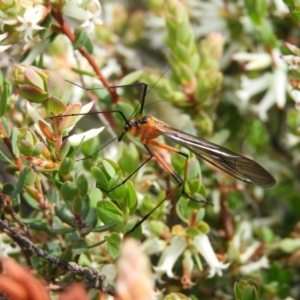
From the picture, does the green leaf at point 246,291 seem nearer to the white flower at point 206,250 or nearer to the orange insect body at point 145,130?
the white flower at point 206,250

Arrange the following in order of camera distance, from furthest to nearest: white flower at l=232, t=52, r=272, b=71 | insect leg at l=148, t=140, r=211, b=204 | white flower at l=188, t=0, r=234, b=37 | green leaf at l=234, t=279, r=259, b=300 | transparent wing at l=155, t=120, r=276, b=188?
1. white flower at l=188, t=0, r=234, b=37
2. white flower at l=232, t=52, r=272, b=71
3. transparent wing at l=155, t=120, r=276, b=188
4. insect leg at l=148, t=140, r=211, b=204
5. green leaf at l=234, t=279, r=259, b=300

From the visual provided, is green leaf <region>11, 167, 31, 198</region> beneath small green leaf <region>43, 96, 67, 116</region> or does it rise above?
beneath

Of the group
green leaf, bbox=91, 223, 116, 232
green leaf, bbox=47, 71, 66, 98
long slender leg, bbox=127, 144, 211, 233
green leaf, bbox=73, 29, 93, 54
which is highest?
green leaf, bbox=47, 71, 66, 98

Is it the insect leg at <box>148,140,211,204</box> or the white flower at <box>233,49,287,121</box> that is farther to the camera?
the white flower at <box>233,49,287,121</box>

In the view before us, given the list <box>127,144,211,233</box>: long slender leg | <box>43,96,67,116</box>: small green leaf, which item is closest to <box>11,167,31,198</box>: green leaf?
<box>43,96,67,116</box>: small green leaf

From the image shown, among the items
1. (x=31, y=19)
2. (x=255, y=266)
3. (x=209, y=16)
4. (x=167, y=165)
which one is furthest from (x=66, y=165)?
(x=209, y=16)

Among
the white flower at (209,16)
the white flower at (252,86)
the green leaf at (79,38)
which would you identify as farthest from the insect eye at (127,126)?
the white flower at (209,16)

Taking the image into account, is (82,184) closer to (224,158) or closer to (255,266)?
(224,158)

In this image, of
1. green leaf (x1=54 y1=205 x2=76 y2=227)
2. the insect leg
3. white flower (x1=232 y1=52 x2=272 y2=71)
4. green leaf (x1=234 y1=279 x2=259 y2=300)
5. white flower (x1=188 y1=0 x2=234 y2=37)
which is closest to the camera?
green leaf (x1=234 y1=279 x2=259 y2=300)

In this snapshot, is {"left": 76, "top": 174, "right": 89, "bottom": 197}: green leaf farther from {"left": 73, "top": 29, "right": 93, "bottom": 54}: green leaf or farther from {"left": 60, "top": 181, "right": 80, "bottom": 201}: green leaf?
{"left": 73, "top": 29, "right": 93, "bottom": 54}: green leaf
